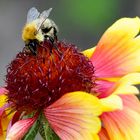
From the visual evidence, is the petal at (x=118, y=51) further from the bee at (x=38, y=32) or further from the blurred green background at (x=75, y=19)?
the blurred green background at (x=75, y=19)

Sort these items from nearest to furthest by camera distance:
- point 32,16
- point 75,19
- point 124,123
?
point 124,123, point 32,16, point 75,19

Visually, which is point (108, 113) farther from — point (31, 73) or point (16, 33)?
point (16, 33)

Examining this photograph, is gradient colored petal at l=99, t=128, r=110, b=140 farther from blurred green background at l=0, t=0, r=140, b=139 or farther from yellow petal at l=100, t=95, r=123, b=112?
blurred green background at l=0, t=0, r=140, b=139

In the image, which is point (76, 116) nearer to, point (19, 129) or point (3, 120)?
point (19, 129)

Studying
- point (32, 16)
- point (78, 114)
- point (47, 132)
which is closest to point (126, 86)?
point (78, 114)

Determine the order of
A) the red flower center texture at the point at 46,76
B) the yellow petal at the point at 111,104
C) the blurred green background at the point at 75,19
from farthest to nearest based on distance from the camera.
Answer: the blurred green background at the point at 75,19 < the red flower center texture at the point at 46,76 < the yellow petal at the point at 111,104

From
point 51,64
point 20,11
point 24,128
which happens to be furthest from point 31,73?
point 20,11

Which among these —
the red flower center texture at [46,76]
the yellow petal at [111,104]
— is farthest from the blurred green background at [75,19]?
the yellow petal at [111,104]
